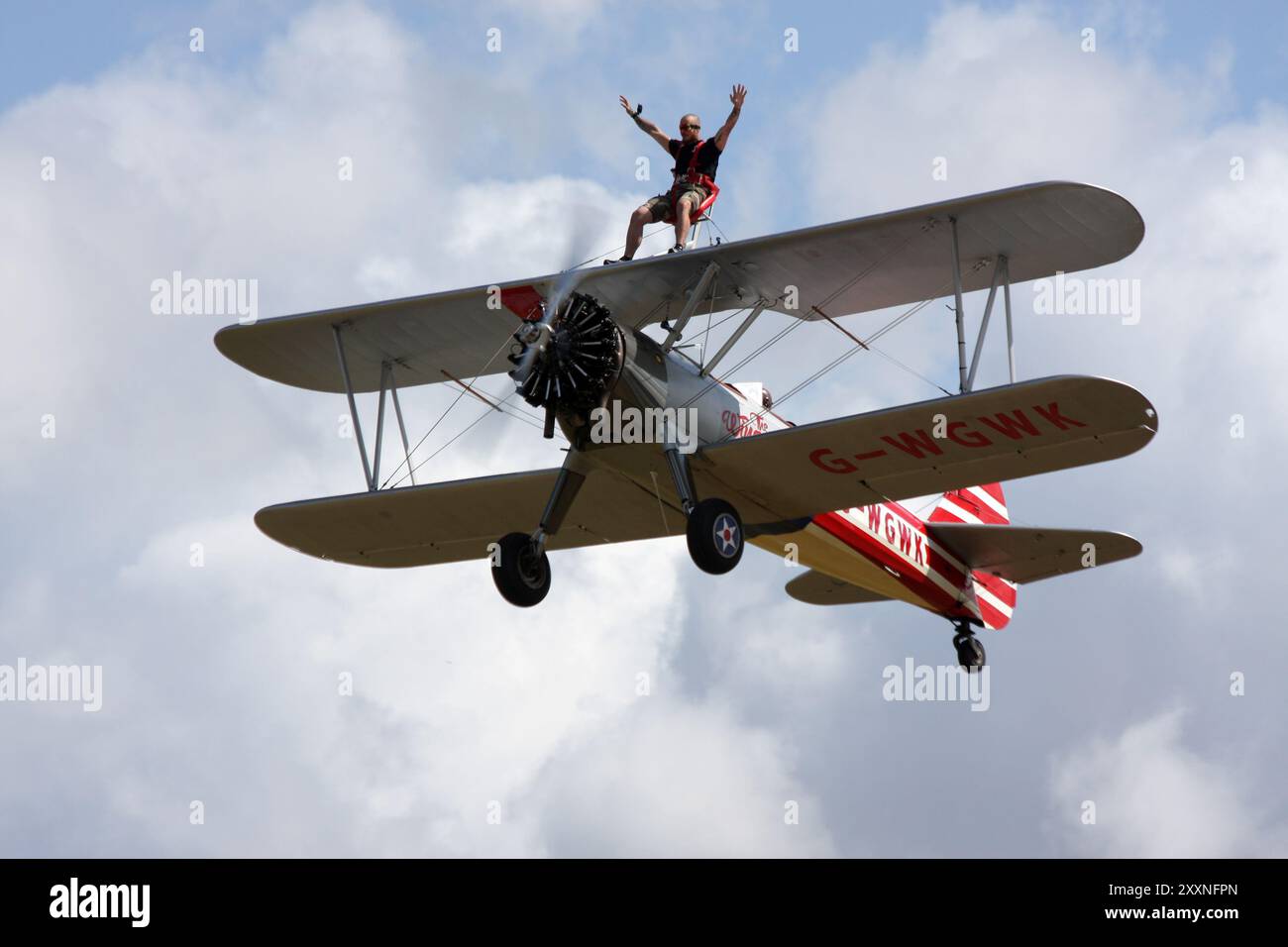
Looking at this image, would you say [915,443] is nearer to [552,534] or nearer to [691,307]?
[691,307]

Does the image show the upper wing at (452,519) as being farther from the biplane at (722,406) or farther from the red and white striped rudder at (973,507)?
the red and white striped rudder at (973,507)

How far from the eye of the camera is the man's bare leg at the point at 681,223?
18.5 meters

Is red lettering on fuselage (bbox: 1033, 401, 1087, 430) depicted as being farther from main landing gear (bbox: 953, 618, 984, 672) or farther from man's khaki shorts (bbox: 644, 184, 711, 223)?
main landing gear (bbox: 953, 618, 984, 672)

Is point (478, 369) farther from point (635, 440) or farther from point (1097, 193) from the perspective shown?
point (1097, 193)

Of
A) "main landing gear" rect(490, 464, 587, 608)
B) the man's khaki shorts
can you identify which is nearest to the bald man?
the man's khaki shorts

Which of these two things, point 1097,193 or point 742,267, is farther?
point 742,267

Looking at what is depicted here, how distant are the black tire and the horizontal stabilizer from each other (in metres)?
0.93

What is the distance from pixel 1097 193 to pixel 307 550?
8.00 metres

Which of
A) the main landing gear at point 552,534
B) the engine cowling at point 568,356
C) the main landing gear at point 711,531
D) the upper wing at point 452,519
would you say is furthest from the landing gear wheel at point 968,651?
the engine cowling at point 568,356

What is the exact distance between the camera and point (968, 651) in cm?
2206

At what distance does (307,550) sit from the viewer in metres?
20.4

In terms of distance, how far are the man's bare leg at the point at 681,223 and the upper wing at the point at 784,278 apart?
0.39 metres
